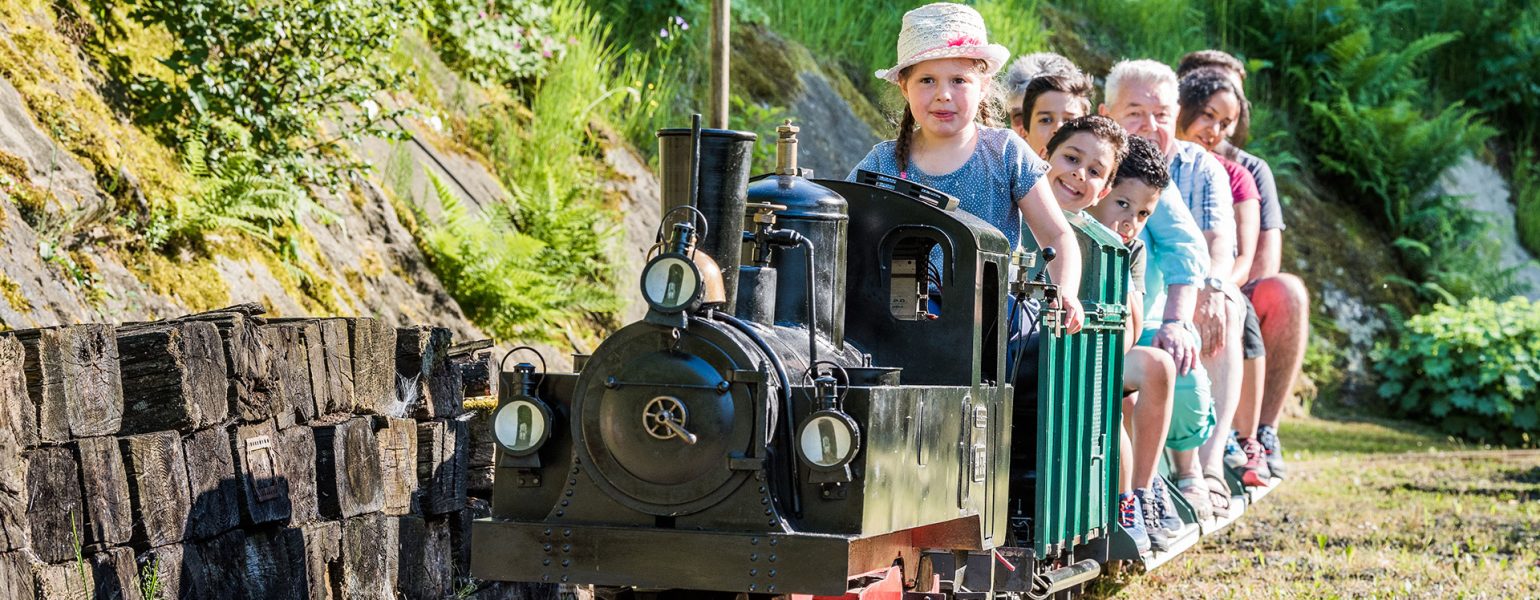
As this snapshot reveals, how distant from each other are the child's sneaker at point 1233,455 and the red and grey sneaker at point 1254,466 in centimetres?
2

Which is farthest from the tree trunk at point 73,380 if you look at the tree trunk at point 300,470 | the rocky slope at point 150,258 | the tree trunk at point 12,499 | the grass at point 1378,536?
the grass at point 1378,536

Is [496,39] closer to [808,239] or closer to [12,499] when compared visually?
[808,239]

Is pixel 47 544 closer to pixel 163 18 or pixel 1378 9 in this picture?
pixel 163 18

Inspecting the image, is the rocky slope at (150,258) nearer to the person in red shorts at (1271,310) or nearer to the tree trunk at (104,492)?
the tree trunk at (104,492)

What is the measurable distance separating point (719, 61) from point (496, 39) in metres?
1.91

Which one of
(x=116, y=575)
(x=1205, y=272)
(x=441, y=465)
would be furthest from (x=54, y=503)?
(x=1205, y=272)

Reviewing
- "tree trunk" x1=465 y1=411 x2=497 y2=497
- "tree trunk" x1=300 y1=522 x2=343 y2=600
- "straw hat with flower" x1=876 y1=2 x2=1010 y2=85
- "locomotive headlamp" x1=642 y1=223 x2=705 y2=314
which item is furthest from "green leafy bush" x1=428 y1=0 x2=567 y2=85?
"locomotive headlamp" x1=642 y1=223 x2=705 y2=314

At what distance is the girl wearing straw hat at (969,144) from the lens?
→ 4.94 metres

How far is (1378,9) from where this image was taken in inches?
766

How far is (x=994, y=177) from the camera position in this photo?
508cm

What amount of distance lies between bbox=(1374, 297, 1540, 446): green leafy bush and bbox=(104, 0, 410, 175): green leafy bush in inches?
416

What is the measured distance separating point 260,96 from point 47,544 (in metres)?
3.69

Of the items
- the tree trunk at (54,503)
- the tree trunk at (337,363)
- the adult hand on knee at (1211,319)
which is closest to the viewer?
the tree trunk at (54,503)

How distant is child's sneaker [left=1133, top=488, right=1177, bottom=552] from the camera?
626cm
